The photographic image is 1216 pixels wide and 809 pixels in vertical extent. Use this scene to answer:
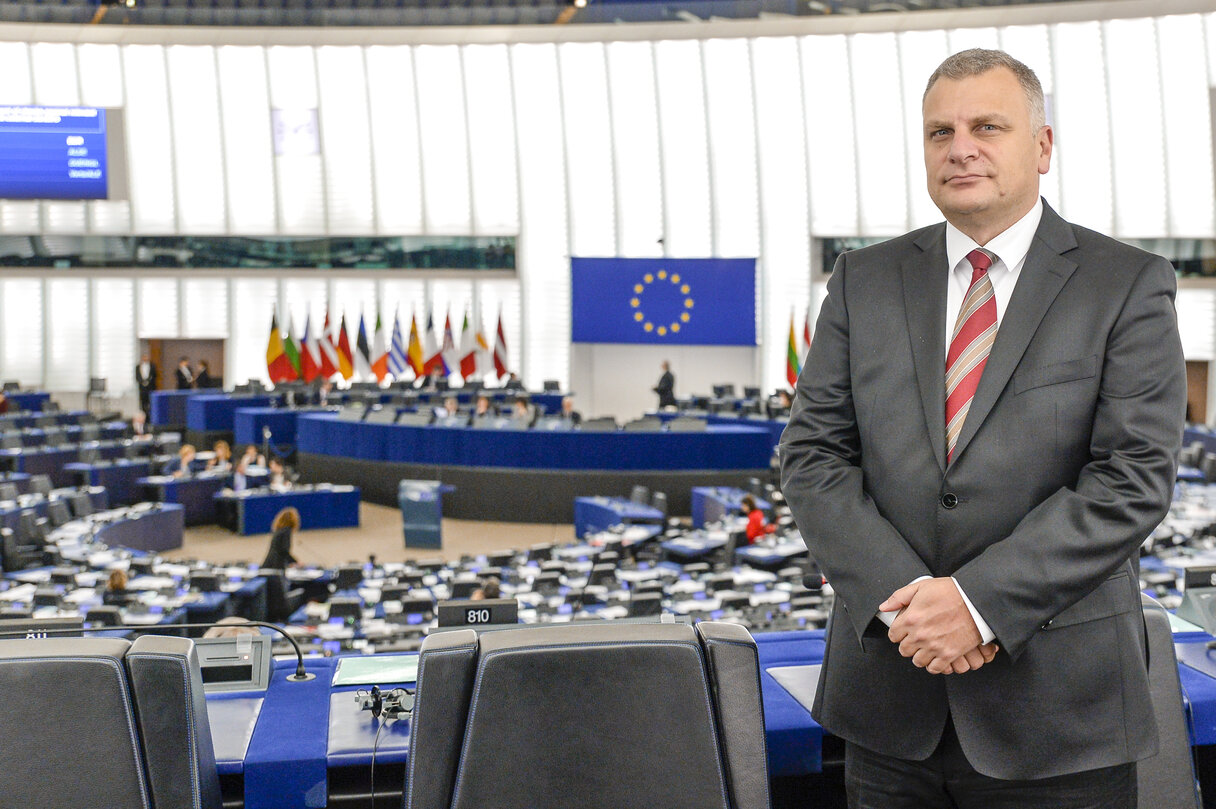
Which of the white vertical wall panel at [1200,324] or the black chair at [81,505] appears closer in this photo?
the black chair at [81,505]

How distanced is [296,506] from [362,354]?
8.65m

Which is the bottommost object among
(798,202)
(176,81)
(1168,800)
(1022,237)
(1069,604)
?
(1168,800)

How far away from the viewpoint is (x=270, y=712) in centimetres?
250

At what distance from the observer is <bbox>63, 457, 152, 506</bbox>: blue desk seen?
550 inches

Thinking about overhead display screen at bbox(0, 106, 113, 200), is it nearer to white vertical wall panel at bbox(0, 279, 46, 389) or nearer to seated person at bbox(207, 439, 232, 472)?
white vertical wall panel at bbox(0, 279, 46, 389)

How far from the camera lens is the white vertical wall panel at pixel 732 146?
2247 centimetres

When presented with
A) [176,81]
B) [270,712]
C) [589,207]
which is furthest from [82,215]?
[270,712]

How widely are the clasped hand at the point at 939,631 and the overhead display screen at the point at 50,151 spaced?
759 inches

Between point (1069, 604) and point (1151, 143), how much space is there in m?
23.0

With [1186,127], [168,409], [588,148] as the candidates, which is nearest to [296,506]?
[168,409]

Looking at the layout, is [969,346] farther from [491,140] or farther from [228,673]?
[491,140]

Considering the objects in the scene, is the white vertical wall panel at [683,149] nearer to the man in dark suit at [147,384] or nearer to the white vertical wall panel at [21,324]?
the man in dark suit at [147,384]

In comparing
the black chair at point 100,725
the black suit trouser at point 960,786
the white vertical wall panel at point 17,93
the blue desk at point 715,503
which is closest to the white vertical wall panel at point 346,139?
the white vertical wall panel at point 17,93

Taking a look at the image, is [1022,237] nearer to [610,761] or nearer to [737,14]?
[610,761]
